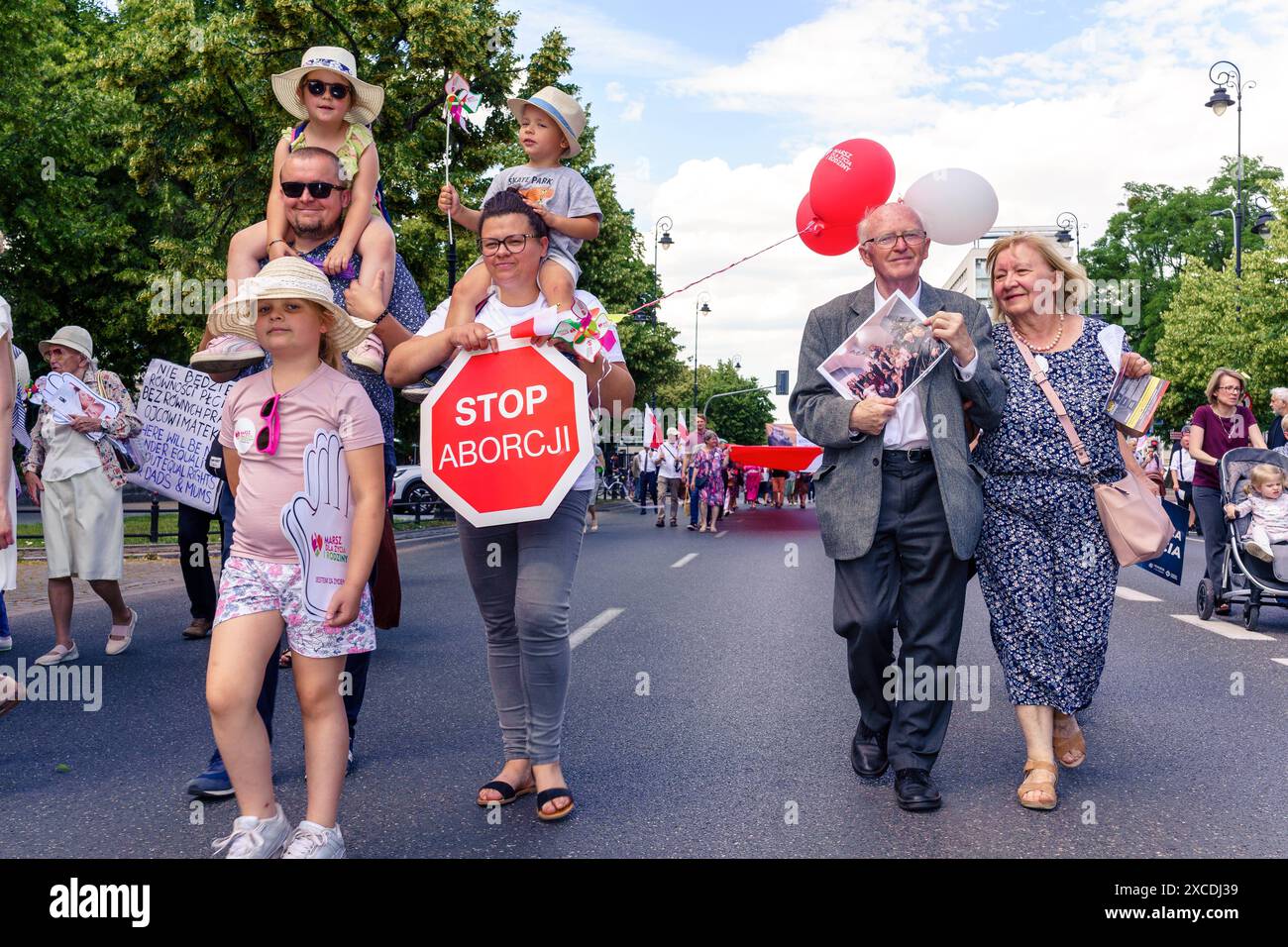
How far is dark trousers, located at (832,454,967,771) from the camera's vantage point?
4.29 m

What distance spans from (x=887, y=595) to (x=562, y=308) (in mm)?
1600

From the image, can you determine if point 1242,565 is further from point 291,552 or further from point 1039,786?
point 291,552

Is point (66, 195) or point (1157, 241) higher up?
point (1157, 241)

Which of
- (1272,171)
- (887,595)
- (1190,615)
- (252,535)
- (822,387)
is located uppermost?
(1272,171)

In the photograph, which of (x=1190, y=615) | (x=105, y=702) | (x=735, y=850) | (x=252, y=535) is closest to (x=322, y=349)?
(x=252, y=535)

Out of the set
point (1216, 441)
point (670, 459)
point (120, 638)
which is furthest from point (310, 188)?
point (670, 459)

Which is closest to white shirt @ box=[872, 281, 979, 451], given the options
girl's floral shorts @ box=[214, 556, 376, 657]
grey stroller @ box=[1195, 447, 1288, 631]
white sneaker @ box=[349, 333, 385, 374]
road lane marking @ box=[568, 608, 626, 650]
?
white sneaker @ box=[349, 333, 385, 374]

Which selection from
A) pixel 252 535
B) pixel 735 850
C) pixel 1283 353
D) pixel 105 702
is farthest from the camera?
pixel 1283 353

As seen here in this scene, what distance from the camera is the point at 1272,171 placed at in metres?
50.9

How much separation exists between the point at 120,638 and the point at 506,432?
4.56 meters

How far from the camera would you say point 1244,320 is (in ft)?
118

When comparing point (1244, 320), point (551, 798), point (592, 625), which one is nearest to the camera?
point (551, 798)

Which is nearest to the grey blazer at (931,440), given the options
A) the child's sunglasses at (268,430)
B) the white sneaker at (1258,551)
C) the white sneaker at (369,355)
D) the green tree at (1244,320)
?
the white sneaker at (369,355)
